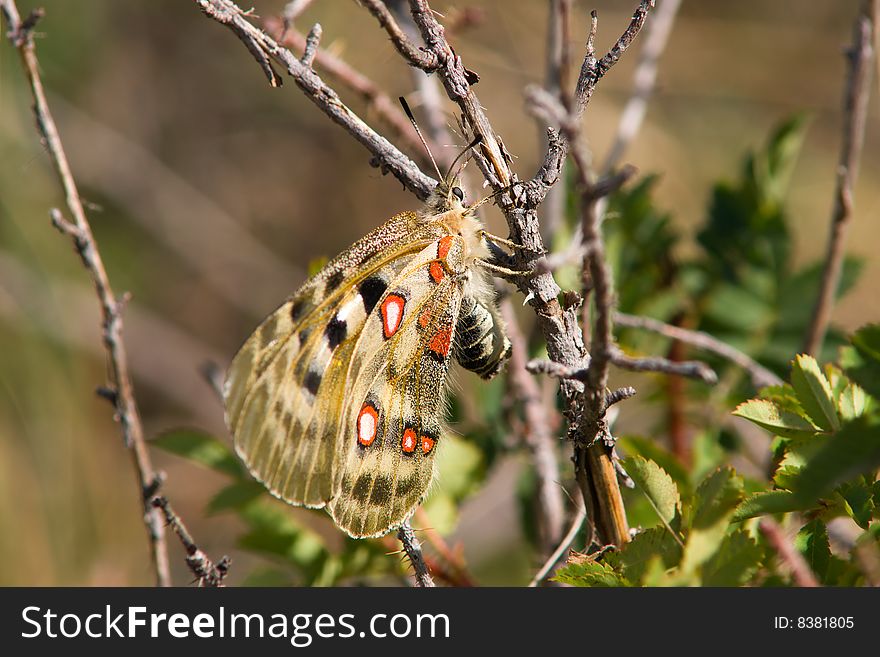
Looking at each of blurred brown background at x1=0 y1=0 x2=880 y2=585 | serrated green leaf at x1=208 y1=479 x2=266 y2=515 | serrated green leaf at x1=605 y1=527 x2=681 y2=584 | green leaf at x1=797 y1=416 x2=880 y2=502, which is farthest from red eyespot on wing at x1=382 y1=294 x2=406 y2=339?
blurred brown background at x1=0 y1=0 x2=880 y2=585

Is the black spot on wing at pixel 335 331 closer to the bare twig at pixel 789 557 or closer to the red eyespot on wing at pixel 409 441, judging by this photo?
the red eyespot on wing at pixel 409 441

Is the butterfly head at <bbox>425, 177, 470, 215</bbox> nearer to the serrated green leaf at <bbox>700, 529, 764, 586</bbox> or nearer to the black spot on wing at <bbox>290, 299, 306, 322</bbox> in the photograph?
the black spot on wing at <bbox>290, 299, 306, 322</bbox>

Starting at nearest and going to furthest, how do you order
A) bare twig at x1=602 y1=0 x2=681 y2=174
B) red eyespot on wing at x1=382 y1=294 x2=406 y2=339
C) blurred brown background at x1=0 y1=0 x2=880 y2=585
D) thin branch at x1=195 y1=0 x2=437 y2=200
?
1. thin branch at x1=195 y1=0 x2=437 y2=200
2. red eyespot on wing at x1=382 y1=294 x2=406 y2=339
3. bare twig at x1=602 y1=0 x2=681 y2=174
4. blurred brown background at x1=0 y1=0 x2=880 y2=585

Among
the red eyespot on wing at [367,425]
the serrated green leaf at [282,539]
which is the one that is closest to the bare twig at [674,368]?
the red eyespot on wing at [367,425]

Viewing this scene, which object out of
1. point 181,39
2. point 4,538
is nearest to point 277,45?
point 4,538

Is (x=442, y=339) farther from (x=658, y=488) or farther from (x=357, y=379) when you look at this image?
(x=658, y=488)

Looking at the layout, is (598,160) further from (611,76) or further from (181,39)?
(181,39)
